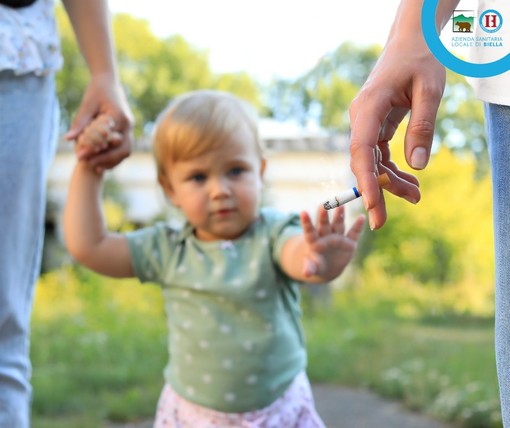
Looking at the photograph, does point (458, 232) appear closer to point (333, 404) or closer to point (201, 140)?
point (333, 404)

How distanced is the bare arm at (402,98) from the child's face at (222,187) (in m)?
0.81

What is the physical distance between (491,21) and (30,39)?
0.83 metres

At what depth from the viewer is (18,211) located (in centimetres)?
148

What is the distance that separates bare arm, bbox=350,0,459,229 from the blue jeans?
0.70 metres

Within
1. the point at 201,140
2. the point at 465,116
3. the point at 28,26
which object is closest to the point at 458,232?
the point at 465,116

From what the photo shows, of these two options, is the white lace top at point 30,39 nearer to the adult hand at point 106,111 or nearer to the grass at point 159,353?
the adult hand at point 106,111

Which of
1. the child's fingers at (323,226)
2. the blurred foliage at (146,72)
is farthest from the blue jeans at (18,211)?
the blurred foliage at (146,72)

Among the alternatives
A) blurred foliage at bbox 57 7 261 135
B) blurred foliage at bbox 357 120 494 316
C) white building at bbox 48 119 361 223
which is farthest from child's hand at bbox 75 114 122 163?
blurred foliage at bbox 57 7 261 135

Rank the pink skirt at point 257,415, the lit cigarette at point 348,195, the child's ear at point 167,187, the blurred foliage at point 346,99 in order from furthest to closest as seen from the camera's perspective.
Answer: the blurred foliage at point 346,99 < the child's ear at point 167,187 < the pink skirt at point 257,415 < the lit cigarette at point 348,195

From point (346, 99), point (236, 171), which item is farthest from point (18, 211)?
point (346, 99)

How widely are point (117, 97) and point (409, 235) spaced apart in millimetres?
3606

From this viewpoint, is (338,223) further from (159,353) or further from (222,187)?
(159,353)

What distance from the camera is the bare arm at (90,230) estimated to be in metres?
1.85

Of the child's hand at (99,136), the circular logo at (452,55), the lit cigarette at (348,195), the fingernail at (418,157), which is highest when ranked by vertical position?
Answer: the circular logo at (452,55)
